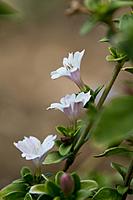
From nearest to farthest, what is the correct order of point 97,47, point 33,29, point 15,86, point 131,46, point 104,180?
1. point 131,46
2. point 104,180
3. point 15,86
4. point 97,47
5. point 33,29

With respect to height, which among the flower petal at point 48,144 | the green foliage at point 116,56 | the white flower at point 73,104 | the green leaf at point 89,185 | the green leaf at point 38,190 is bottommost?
the green leaf at point 89,185

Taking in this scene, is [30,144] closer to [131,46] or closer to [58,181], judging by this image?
[58,181]

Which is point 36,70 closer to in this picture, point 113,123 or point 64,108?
point 64,108

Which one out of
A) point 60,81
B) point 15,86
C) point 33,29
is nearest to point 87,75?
point 60,81

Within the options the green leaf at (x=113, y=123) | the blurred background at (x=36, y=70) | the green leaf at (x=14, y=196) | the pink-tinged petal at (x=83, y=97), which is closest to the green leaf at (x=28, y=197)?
the green leaf at (x=14, y=196)

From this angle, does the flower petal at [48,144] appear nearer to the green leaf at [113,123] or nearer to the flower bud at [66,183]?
the flower bud at [66,183]

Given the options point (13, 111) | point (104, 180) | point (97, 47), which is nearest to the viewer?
point (104, 180)

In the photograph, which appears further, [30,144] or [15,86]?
[15,86]

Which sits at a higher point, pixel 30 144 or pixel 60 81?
pixel 30 144
